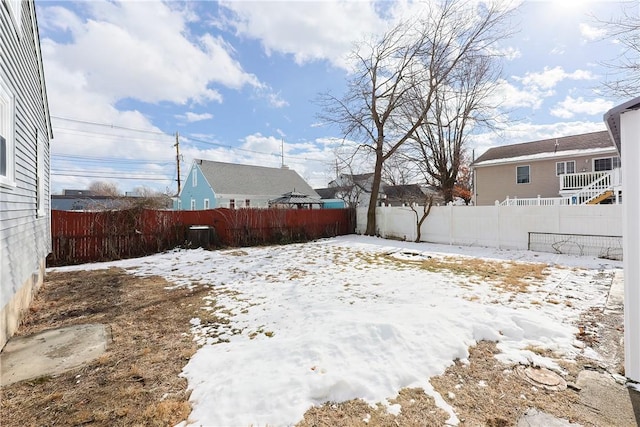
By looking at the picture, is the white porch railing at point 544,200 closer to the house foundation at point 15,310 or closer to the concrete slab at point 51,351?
the concrete slab at point 51,351

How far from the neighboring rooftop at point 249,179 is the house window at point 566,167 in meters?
17.9

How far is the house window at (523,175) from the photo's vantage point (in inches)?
665

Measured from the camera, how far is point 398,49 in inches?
543

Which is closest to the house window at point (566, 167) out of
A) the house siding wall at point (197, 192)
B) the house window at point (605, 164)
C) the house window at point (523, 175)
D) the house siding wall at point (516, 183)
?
the house siding wall at point (516, 183)

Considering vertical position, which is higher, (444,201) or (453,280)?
(444,201)

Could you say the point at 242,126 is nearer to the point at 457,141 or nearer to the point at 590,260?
the point at 457,141

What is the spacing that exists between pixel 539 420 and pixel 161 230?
11.0 metres

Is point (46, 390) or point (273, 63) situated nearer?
point (46, 390)

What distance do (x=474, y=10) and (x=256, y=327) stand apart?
51.8 ft

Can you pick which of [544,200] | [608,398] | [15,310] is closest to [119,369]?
[15,310]

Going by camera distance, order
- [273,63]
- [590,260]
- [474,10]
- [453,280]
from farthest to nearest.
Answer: [474,10] < [273,63] < [590,260] < [453,280]

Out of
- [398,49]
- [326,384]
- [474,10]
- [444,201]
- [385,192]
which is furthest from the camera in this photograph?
[385,192]

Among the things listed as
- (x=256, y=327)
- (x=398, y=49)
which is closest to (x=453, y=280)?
(x=256, y=327)

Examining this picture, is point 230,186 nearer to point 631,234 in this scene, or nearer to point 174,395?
point 174,395
